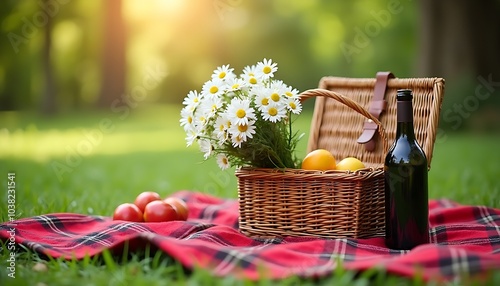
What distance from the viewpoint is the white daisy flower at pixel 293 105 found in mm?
2975

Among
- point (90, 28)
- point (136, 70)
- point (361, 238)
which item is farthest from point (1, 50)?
point (361, 238)

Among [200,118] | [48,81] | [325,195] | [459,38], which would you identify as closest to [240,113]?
[200,118]

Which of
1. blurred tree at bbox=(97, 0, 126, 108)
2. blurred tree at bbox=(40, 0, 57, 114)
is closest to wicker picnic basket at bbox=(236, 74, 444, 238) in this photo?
blurred tree at bbox=(97, 0, 126, 108)

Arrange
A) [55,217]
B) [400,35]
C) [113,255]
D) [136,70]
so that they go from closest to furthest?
[113,255] < [55,217] < [400,35] < [136,70]

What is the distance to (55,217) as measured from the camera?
11.0 feet

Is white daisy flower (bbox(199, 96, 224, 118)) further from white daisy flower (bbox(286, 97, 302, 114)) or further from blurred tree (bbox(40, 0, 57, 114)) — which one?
blurred tree (bbox(40, 0, 57, 114))

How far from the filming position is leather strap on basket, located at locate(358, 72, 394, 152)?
353 cm

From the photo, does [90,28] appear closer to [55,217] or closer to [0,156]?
[0,156]

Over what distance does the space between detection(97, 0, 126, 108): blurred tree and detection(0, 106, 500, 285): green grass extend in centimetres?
389

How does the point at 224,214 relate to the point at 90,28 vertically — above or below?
below

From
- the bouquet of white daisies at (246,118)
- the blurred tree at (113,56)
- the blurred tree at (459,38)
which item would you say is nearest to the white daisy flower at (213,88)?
the bouquet of white daisies at (246,118)

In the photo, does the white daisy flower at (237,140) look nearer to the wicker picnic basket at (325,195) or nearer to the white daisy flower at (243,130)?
the white daisy flower at (243,130)

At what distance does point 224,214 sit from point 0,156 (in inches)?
181

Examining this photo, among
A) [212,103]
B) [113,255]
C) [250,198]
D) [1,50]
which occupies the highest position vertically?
[1,50]
